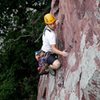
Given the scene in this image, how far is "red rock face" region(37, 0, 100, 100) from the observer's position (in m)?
7.16

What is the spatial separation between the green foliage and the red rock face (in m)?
5.73

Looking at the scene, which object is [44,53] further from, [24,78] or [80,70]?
[24,78]

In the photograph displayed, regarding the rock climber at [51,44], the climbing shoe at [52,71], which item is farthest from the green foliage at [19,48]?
the rock climber at [51,44]

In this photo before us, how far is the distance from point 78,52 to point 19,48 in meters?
7.77

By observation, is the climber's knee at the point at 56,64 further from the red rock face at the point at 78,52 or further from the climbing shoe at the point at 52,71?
the climbing shoe at the point at 52,71

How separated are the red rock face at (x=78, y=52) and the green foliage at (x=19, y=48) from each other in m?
5.73

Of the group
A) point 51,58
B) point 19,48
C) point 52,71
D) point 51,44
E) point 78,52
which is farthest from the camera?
point 19,48

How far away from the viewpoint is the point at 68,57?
27.2ft

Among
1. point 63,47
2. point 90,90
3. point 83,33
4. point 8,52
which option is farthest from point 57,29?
point 8,52

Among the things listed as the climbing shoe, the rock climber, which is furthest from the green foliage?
the rock climber

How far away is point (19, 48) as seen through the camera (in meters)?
15.4

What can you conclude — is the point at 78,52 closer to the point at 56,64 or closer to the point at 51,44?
the point at 51,44

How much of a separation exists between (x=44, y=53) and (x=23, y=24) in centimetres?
735

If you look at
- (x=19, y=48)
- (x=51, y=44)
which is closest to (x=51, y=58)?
(x=51, y=44)
